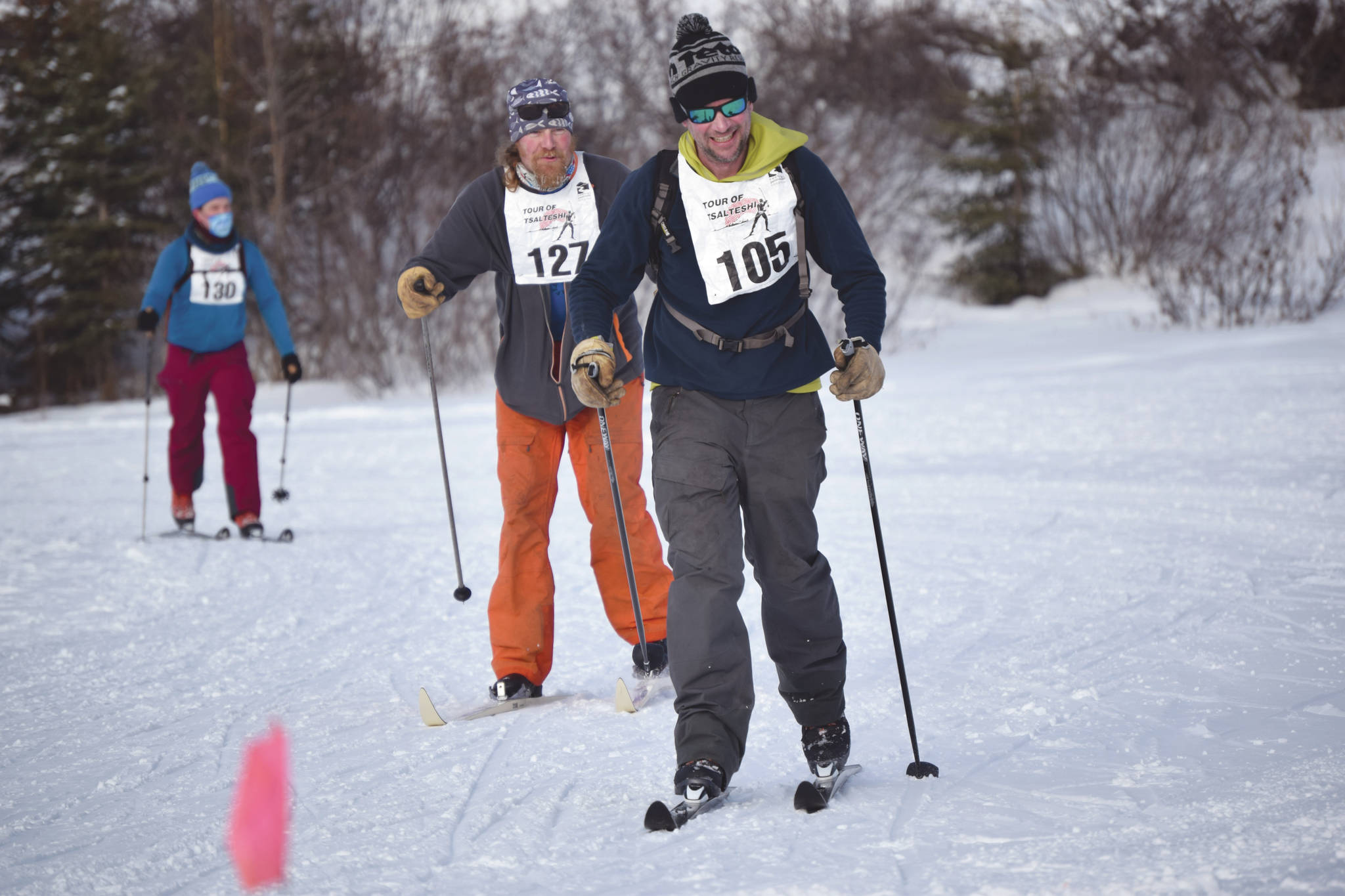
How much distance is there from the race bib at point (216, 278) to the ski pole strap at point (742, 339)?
16.7ft

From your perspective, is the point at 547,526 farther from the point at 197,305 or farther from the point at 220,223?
the point at 220,223

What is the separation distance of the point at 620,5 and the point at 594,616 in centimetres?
2110

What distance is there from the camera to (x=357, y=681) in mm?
4414

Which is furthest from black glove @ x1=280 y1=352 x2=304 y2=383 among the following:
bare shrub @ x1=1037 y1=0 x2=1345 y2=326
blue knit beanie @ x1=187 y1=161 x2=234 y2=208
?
bare shrub @ x1=1037 y1=0 x2=1345 y2=326

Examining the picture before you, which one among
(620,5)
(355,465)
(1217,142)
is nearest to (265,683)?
(355,465)

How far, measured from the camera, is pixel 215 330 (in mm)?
7328

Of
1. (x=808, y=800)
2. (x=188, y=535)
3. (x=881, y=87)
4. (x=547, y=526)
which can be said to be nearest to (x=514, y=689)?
(x=547, y=526)

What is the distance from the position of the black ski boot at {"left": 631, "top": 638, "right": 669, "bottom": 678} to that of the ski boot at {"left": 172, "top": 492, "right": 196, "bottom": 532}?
4.44 m

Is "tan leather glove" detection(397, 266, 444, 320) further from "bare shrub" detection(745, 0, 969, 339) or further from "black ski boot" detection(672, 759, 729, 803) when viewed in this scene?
"bare shrub" detection(745, 0, 969, 339)

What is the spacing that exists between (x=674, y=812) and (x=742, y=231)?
55.1 inches

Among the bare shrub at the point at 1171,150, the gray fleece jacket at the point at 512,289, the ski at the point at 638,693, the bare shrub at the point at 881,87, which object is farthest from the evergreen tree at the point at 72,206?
the ski at the point at 638,693

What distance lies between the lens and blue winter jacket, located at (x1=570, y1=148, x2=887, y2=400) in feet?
9.83

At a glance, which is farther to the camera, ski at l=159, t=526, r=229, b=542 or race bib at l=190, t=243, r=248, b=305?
ski at l=159, t=526, r=229, b=542

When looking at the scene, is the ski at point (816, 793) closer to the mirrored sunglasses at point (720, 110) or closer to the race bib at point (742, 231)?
the race bib at point (742, 231)
